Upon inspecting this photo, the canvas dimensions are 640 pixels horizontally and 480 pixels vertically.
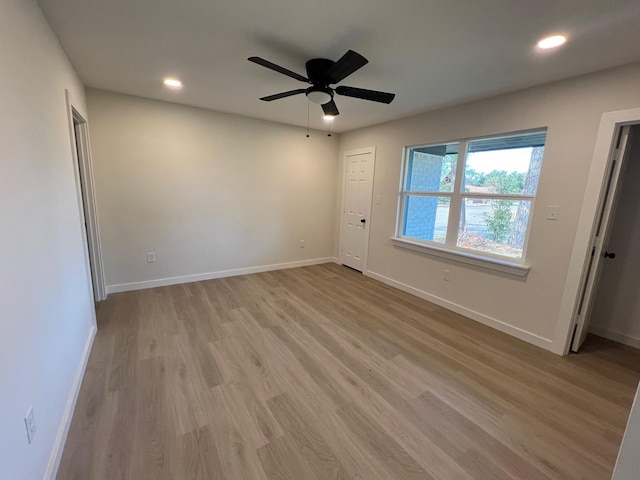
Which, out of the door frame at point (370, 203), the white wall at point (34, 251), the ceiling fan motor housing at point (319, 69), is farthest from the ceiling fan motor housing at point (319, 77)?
the door frame at point (370, 203)

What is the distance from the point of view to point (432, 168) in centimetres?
361

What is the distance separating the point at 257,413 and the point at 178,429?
450mm

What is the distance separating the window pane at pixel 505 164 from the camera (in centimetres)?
267

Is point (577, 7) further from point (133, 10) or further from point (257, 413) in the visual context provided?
point (257, 413)

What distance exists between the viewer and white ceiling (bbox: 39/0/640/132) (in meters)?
1.58

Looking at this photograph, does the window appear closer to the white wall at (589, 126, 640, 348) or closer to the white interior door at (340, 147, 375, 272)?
the white interior door at (340, 147, 375, 272)

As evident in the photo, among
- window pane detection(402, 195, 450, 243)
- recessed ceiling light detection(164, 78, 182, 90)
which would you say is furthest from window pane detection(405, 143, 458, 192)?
recessed ceiling light detection(164, 78, 182, 90)

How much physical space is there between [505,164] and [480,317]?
65.9 inches

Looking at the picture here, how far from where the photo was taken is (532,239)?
2.64 meters

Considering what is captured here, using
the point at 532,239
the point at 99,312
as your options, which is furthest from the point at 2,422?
the point at 532,239

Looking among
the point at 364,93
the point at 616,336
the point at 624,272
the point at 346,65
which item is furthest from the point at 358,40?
the point at 616,336

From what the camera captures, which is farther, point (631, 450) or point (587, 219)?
point (587, 219)

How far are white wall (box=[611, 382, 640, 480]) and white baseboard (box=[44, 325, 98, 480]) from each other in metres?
2.19

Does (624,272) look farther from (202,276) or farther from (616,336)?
(202,276)
